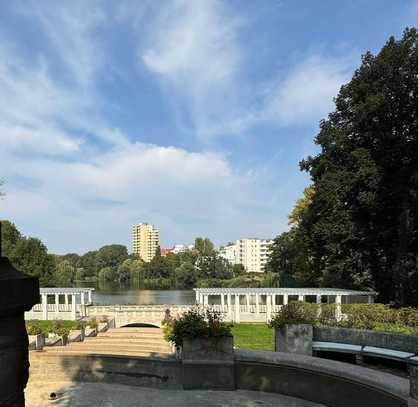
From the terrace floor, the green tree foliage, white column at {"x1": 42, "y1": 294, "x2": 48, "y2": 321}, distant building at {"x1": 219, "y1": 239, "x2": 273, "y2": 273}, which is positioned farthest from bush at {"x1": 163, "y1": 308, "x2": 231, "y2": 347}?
distant building at {"x1": 219, "y1": 239, "x2": 273, "y2": 273}

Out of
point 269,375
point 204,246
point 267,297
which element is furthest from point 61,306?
point 204,246

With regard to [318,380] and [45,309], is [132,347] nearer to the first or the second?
[318,380]

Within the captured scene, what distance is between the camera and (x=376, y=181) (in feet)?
86.6

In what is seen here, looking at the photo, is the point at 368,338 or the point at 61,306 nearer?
the point at 368,338

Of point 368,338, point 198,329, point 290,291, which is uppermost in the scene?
point 198,329

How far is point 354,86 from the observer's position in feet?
97.8

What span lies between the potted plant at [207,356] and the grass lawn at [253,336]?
1011 centimetres

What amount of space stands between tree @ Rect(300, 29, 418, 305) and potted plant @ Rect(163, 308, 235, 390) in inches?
824

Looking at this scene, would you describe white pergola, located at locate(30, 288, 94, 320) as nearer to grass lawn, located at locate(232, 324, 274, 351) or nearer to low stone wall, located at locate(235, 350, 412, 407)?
grass lawn, located at locate(232, 324, 274, 351)

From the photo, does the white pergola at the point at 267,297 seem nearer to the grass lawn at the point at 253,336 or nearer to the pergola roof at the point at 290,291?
the pergola roof at the point at 290,291

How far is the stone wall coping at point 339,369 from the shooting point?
224 inches

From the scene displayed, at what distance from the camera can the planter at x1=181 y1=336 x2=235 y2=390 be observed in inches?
293

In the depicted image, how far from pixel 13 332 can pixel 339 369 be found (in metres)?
5.53

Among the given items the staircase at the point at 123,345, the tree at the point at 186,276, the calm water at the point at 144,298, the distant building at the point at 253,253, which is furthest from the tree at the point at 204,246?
the staircase at the point at 123,345
